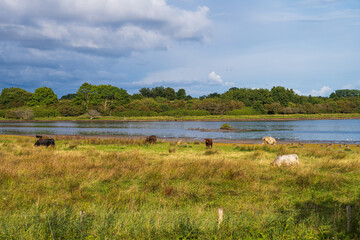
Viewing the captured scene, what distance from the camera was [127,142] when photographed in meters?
30.8

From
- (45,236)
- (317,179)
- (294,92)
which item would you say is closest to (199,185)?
(317,179)

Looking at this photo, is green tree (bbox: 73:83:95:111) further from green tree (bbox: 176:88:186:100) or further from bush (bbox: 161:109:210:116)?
green tree (bbox: 176:88:186:100)

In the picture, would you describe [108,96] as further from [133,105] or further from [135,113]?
[135,113]

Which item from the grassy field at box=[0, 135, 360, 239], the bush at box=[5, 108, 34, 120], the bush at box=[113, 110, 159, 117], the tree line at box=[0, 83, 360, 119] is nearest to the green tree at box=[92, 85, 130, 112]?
the tree line at box=[0, 83, 360, 119]

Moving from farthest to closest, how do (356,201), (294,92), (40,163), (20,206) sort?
(294,92), (40,163), (356,201), (20,206)

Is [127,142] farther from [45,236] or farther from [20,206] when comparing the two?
[45,236]

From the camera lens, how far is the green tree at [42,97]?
136m

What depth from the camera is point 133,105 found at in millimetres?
132875

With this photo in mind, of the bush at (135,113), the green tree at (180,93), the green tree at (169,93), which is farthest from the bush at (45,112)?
the green tree at (180,93)

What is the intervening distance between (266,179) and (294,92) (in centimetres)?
16381

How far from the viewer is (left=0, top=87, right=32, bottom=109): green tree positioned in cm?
14025

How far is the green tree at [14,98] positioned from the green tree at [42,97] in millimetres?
6960

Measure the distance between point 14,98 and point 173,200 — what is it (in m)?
156

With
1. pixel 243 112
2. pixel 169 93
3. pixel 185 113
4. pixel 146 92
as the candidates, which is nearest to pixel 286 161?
pixel 185 113
